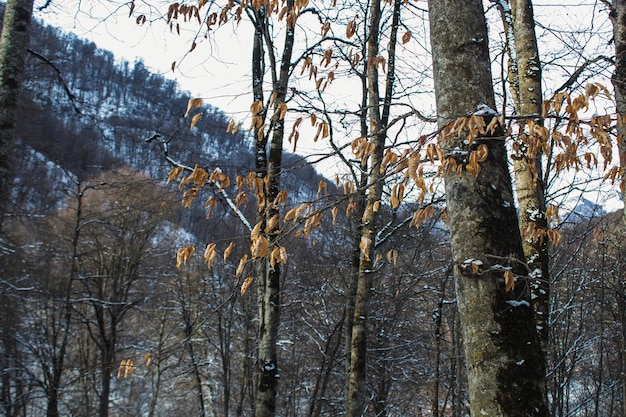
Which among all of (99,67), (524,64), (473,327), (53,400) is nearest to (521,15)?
(524,64)

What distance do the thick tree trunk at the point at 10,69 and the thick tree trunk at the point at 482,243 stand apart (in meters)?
4.28

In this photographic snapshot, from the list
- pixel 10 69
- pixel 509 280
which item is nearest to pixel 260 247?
pixel 509 280

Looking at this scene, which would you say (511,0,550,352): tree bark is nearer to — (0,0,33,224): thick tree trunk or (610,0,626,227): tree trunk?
(610,0,626,227): tree trunk

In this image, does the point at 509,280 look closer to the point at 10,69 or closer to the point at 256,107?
the point at 256,107

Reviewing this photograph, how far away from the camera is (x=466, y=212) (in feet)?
6.68

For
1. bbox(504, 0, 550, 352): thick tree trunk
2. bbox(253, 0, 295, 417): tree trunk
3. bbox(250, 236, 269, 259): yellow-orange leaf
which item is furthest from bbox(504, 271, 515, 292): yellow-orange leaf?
bbox(253, 0, 295, 417): tree trunk

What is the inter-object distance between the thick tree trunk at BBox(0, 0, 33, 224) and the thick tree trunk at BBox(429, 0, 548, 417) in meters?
4.28

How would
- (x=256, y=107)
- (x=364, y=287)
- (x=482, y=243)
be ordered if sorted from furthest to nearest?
1. (x=364, y=287)
2. (x=256, y=107)
3. (x=482, y=243)

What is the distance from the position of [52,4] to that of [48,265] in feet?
50.1

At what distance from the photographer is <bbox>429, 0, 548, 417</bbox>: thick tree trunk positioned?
71.1 inches

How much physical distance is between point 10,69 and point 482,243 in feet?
16.3

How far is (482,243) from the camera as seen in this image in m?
1.98

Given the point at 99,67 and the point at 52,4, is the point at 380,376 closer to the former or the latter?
the point at 52,4

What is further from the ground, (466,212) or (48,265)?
(48,265)
